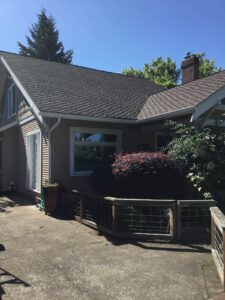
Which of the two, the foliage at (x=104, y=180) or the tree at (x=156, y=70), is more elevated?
the tree at (x=156, y=70)

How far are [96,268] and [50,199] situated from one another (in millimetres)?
5002

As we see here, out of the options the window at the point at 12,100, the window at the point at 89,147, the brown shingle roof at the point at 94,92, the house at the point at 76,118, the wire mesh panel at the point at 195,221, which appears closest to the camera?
the wire mesh panel at the point at 195,221

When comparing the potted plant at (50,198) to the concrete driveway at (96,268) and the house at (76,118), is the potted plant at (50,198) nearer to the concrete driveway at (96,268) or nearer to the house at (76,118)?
the house at (76,118)

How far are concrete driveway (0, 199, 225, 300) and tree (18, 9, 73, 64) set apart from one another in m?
37.6

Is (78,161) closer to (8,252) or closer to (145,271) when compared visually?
(8,252)

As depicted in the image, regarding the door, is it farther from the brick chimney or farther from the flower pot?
the brick chimney

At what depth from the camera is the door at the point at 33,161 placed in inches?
494

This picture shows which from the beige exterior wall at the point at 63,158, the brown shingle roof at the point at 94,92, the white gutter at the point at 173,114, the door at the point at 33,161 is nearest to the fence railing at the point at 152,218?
the beige exterior wall at the point at 63,158

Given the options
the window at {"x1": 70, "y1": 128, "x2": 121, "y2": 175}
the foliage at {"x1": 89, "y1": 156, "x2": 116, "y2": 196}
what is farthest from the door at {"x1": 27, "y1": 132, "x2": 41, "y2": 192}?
the foliage at {"x1": 89, "y1": 156, "x2": 116, "y2": 196}

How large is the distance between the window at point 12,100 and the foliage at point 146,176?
8176 millimetres

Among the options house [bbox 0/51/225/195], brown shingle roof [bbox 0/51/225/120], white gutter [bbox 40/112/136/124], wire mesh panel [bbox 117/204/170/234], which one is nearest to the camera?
wire mesh panel [bbox 117/204/170/234]

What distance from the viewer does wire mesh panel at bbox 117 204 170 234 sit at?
25.3ft

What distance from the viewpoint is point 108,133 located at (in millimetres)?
12422

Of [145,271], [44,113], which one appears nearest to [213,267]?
[145,271]
